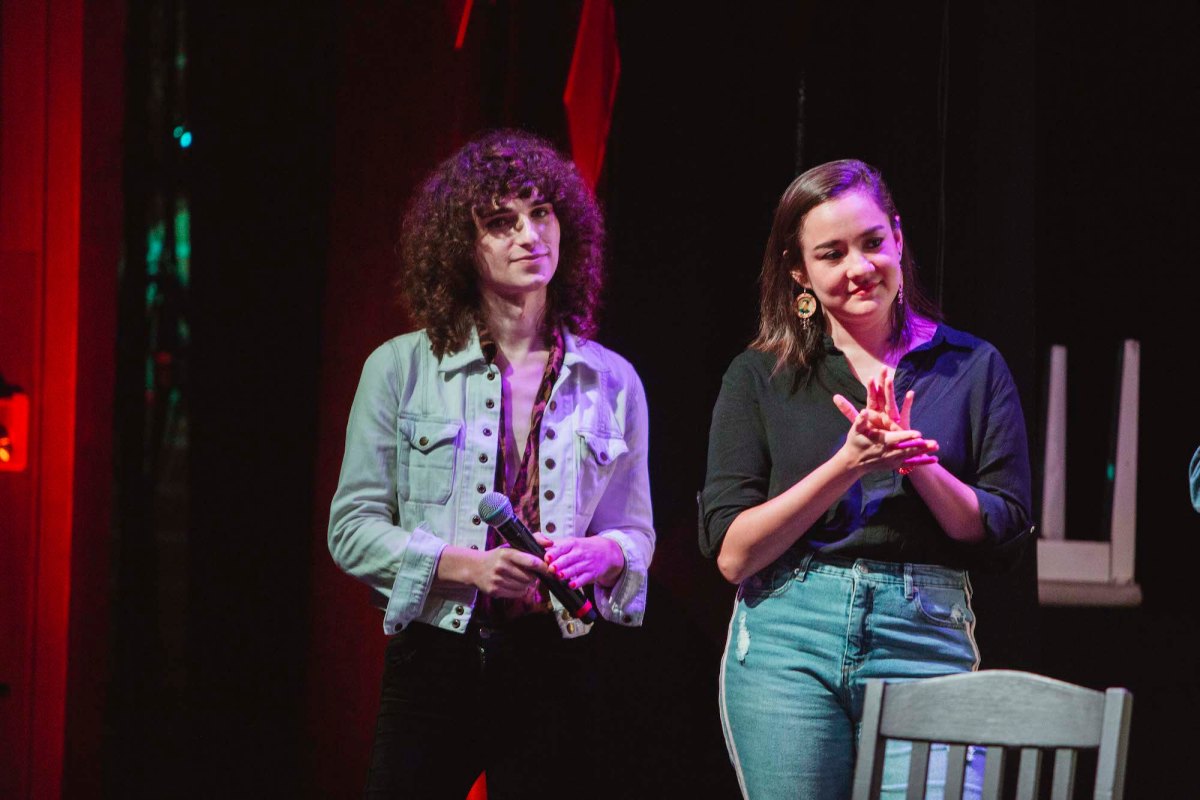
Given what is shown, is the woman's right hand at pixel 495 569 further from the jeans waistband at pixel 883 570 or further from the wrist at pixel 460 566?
the jeans waistband at pixel 883 570

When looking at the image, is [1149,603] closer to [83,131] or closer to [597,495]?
[597,495]

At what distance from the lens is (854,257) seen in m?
2.02

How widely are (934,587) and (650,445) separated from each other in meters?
1.28

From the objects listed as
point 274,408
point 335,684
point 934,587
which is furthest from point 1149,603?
point 274,408

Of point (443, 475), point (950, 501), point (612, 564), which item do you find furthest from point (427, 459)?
point (950, 501)

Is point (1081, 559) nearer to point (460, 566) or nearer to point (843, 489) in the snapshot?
point (843, 489)

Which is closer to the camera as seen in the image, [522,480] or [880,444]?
[880,444]

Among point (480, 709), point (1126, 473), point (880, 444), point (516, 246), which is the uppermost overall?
point (516, 246)

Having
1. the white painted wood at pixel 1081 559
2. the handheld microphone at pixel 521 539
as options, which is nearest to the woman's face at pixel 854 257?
the handheld microphone at pixel 521 539

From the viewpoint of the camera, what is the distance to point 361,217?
3.35m

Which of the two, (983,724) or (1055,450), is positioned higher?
(1055,450)

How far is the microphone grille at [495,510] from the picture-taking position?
201 cm

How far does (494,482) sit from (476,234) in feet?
1.70

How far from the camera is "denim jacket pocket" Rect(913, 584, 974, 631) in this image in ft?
6.14
